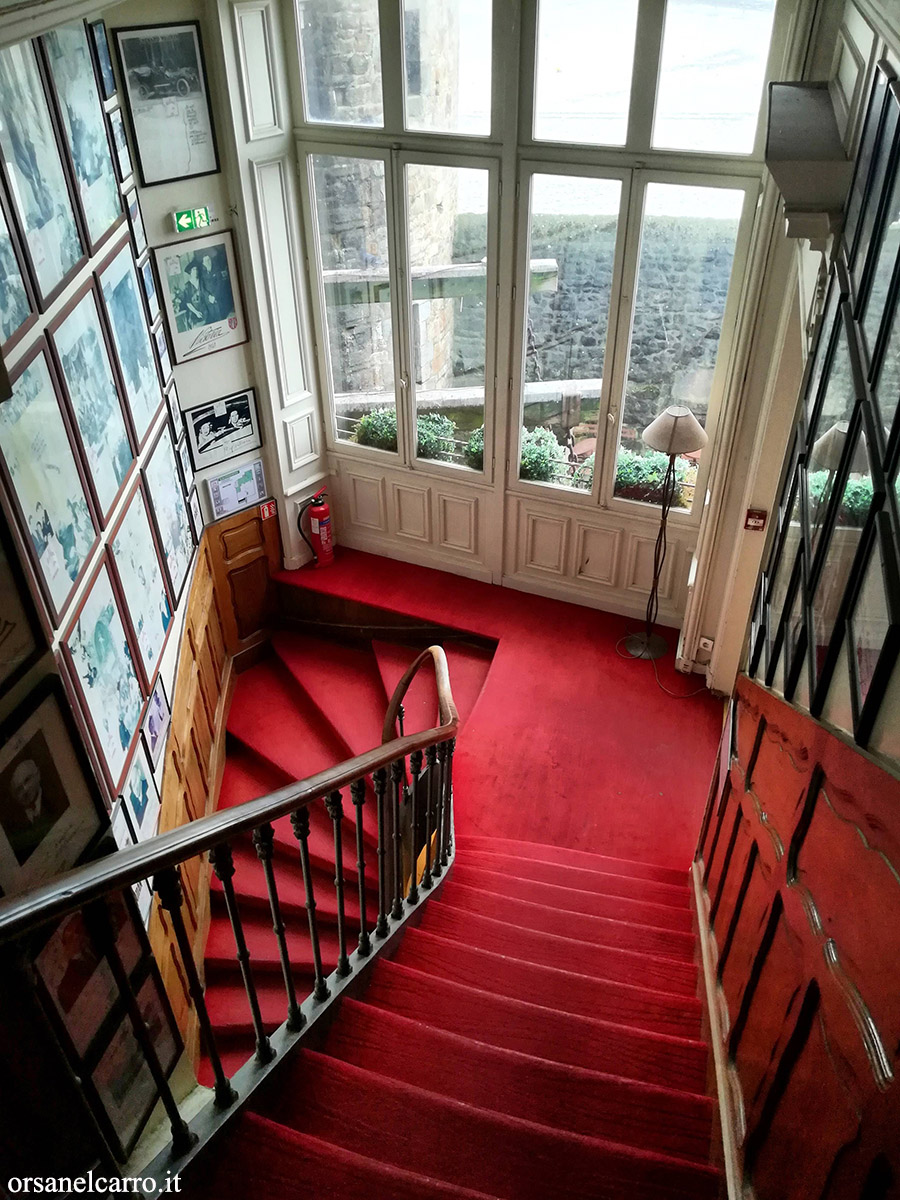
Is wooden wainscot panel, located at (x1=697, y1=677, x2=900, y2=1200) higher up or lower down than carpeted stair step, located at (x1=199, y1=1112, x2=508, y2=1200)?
higher up

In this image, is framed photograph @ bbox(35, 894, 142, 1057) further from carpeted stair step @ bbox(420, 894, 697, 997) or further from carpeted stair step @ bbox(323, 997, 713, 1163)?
carpeted stair step @ bbox(420, 894, 697, 997)

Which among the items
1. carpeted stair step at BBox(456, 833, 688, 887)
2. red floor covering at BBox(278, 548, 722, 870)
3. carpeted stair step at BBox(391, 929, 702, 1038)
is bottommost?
red floor covering at BBox(278, 548, 722, 870)

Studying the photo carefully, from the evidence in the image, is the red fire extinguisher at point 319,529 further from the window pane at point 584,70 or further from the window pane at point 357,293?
the window pane at point 584,70

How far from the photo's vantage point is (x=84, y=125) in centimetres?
331

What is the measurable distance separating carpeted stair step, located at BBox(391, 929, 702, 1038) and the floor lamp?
2.72m

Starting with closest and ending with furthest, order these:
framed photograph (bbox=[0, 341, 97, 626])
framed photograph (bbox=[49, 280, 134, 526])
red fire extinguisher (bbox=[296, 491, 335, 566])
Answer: framed photograph (bbox=[0, 341, 97, 626]), framed photograph (bbox=[49, 280, 134, 526]), red fire extinguisher (bbox=[296, 491, 335, 566])

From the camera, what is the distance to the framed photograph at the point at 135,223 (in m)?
3.99

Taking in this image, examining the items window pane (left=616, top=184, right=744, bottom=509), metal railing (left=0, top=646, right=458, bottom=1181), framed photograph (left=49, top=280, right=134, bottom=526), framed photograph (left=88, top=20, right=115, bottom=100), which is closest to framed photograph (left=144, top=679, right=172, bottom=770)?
framed photograph (left=49, top=280, right=134, bottom=526)

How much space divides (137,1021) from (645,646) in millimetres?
4150

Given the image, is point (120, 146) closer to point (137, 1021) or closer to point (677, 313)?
point (677, 313)

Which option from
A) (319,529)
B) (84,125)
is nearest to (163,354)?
(84,125)

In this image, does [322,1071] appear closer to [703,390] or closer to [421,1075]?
[421,1075]

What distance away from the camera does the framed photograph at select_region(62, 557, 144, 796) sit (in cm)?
289

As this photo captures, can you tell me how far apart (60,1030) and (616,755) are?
3.51 metres
